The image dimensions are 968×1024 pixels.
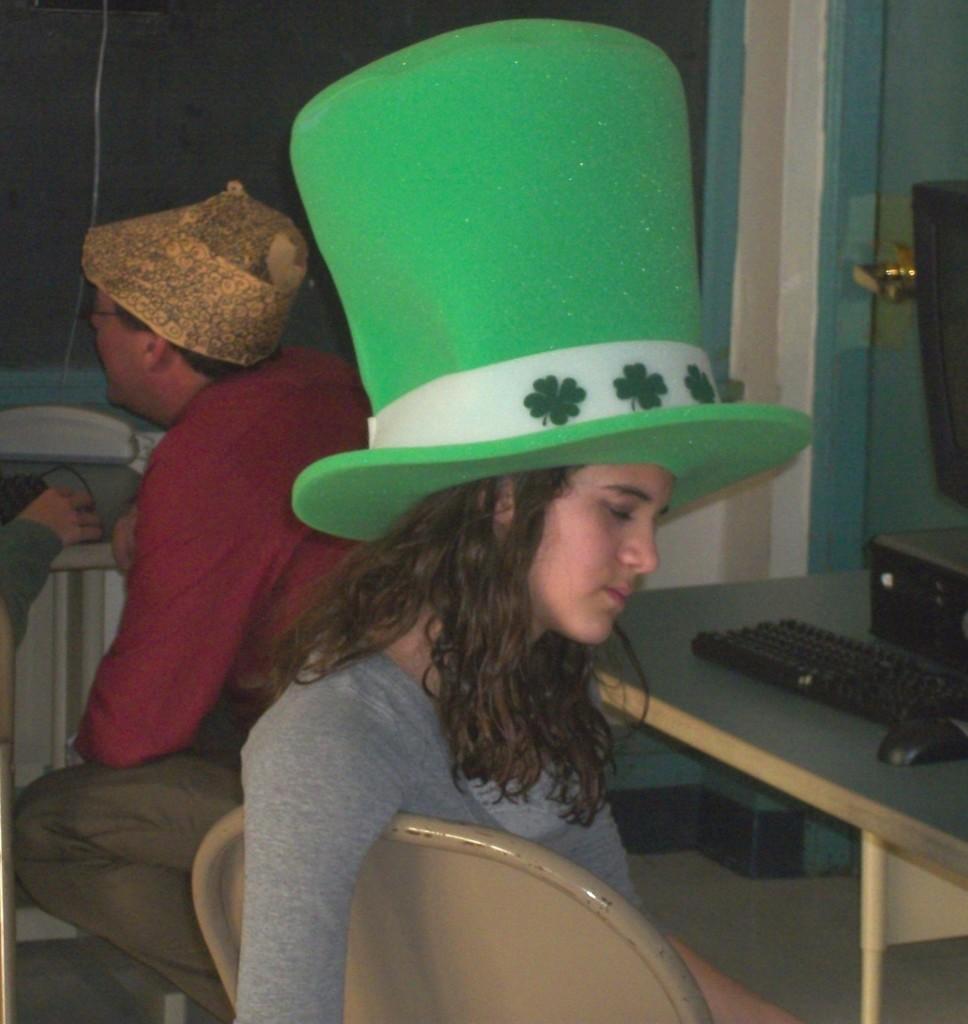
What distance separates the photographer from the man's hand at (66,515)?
8.67ft

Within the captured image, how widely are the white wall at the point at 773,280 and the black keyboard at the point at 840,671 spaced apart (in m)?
1.29

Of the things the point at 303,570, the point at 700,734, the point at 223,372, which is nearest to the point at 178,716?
the point at 303,570

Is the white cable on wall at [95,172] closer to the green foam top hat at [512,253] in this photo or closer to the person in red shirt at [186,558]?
the person in red shirt at [186,558]

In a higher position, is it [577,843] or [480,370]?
[480,370]

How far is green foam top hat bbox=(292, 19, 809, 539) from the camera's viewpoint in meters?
1.25

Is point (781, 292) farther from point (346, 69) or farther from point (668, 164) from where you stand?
point (668, 164)

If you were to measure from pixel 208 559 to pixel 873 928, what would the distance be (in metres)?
0.89

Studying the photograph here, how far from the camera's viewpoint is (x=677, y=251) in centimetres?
134

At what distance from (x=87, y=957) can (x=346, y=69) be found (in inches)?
59.6

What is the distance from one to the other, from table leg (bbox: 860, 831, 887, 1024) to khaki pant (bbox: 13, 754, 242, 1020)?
825mm

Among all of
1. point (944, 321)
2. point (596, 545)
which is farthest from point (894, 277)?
point (596, 545)

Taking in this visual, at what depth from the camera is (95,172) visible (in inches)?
122

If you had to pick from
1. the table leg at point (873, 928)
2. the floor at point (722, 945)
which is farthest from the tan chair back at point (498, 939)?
the floor at point (722, 945)

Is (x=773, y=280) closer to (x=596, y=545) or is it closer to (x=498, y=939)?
(x=596, y=545)
